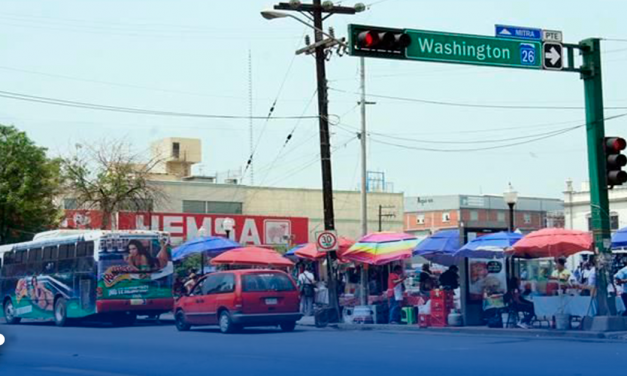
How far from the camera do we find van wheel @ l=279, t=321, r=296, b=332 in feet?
87.1

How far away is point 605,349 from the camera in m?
19.0

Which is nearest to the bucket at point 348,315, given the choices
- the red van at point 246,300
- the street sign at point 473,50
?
the red van at point 246,300

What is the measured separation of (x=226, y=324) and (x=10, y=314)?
12292 millimetres

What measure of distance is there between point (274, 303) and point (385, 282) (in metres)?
11.1

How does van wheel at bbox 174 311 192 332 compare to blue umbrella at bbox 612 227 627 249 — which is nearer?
van wheel at bbox 174 311 192 332

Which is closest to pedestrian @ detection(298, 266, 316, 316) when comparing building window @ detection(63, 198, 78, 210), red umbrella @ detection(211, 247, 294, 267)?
red umbrella @ detection(211, 247, 294, 267)

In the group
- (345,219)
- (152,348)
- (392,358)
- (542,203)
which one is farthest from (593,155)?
(542,203)

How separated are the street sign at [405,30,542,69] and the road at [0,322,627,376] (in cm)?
571

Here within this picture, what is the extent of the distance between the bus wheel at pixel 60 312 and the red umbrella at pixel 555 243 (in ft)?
46.3

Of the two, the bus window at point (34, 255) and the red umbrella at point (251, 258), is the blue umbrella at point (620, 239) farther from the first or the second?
the bus window at point (34, 255)

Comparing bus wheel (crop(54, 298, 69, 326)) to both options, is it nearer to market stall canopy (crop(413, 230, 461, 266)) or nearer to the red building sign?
market stall canopy (crop(413, 230, 461, 266))

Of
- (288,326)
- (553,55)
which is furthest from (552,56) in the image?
(288,326)

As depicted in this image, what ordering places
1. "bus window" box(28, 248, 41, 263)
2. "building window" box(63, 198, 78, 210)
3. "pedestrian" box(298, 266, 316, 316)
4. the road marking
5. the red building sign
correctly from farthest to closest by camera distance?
"building window" box(63, 198, 78, 210) → the red building sign → "bus window" box(28, 248, 41, 263) → "pedestrian" box(298, 266, 316, 316) → the road marking

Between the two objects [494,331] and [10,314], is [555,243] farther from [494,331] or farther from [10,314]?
[10,314]
